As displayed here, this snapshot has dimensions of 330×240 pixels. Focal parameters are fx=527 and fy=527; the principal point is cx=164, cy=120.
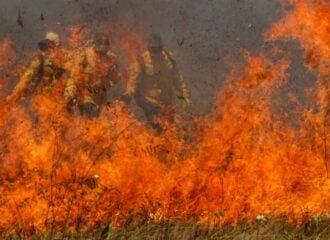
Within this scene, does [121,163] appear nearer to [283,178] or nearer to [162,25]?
[283,178]

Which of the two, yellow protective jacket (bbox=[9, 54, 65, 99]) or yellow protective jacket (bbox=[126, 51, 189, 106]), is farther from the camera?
yellow protective jacket (bbox=[126, 51, 189, 106])

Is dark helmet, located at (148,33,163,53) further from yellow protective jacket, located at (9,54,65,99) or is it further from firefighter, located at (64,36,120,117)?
yellow protective jacket, located at (9,54,65,99)

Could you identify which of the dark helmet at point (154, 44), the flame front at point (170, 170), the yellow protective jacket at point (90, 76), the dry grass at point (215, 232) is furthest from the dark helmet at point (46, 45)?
the dry grass at point (215, 232)

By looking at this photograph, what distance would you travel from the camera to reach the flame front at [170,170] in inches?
229

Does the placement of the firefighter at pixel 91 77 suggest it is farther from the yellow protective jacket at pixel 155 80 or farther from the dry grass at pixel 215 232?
the dry grass at pixel 215 232

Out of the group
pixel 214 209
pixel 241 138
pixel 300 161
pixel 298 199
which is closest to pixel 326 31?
pixel 241 138

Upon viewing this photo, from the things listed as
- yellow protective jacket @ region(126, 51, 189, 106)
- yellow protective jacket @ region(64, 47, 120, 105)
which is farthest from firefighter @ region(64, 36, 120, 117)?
yellow protective jacket @ region(126, 51, 189, 106)

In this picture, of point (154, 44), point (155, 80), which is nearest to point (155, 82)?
point (155, 80)

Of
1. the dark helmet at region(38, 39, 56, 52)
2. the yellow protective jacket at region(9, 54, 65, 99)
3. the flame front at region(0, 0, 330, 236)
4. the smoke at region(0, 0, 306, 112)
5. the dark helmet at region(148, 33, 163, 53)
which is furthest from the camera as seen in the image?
the smoke at region(0, 0, 306, 112)

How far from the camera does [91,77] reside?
10258mm

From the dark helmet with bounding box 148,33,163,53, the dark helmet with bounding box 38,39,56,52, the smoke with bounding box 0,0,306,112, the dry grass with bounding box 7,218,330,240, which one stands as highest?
the smoke with bounding box 0,0,306,112

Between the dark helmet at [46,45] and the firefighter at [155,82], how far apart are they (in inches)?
64.0

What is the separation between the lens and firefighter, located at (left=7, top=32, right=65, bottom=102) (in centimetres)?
991

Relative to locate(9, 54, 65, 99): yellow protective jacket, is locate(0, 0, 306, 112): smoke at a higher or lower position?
higher
